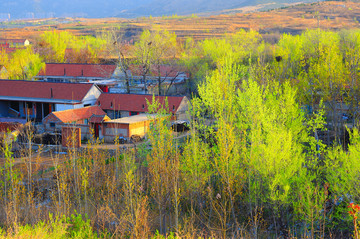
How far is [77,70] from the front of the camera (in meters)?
46.3

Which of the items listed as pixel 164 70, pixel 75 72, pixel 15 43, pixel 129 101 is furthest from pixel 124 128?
pixel 15 43

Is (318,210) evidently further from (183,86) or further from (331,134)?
(183,86)

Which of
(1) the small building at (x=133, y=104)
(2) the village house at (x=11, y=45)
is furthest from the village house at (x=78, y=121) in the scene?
(2) the village house at (x=11, y=45)

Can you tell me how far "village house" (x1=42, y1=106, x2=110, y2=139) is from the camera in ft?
93.1

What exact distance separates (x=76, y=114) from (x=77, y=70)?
57.8ft

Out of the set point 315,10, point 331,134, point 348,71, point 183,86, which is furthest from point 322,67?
point 315,10

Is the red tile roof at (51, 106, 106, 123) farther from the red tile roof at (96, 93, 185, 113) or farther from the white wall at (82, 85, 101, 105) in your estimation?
the white wall at (82, 85, 101, 105)

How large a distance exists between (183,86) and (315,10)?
63.9 metres

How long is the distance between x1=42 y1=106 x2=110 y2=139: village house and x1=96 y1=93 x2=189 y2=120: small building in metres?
2.67

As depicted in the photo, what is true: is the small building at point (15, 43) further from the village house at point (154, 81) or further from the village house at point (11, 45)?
the village house at point (154, 81)

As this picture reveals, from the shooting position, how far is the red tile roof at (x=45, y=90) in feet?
111

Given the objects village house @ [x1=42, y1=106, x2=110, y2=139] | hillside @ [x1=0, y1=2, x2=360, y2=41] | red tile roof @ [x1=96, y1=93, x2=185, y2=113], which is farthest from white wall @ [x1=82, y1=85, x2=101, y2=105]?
hillside @ [x1=0, y1=2, x2=360, y2=41]

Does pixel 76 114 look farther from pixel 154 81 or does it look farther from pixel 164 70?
pixel 164 70

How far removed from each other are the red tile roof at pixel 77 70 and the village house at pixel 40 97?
32.2 feet
